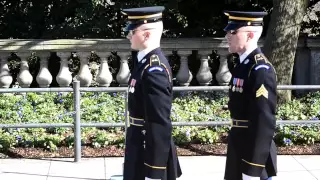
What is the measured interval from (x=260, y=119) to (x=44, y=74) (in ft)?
17.8

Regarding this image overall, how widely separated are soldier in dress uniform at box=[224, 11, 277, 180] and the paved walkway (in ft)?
7.13

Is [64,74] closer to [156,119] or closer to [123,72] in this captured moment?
[123,72]

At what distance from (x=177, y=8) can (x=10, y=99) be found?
3175 mm

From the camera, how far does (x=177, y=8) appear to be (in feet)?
33.2

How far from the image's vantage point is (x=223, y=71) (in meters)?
9.27

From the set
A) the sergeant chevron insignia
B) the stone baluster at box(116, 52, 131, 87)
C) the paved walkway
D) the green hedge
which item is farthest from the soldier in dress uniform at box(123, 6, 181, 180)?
the stone baluster at box(116, 52, 131, 87)

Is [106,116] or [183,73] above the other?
[183,73]

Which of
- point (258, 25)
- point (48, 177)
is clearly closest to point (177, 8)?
point (48, 177)

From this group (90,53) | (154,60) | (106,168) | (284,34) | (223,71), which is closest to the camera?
(154,60)

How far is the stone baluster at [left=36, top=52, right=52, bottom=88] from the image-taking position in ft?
29.5

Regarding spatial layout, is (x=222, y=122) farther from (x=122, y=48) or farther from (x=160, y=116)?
(x=160, y=116)

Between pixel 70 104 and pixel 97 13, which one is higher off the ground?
pixel 97 13

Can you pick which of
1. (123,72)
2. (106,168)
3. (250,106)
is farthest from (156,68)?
(123,72)

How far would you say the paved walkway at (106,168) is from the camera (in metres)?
6.49
